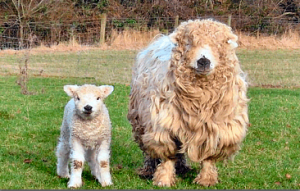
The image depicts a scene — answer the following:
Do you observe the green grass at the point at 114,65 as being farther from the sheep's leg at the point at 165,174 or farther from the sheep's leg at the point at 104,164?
the sheep's leg at the point at 104,164

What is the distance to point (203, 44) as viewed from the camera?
19.2 feet

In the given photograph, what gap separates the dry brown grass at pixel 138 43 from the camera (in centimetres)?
2412

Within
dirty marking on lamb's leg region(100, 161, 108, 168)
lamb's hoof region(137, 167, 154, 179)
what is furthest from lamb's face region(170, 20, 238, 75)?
lamb's hoof region(137, 167, 154, 179)

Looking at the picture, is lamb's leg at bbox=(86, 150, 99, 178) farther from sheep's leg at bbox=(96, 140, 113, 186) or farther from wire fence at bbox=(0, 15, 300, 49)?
wire fence at bbox=(0, 15, 300, 49)

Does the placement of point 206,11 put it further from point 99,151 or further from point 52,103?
point 99,151

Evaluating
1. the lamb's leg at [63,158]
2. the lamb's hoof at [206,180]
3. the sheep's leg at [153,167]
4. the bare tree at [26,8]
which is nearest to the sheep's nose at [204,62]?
the lamb's hoof at [206,180]

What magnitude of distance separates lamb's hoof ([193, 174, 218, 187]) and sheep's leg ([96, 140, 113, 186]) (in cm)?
101

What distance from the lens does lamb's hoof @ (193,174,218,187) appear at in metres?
6.30

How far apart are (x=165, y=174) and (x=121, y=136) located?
114 inches

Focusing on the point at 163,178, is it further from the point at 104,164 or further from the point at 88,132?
the point at 88,132

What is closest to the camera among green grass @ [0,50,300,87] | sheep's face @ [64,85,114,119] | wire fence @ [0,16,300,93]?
sheep's face @ [64,85,114,119]

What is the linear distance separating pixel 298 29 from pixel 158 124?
21731 millimetres

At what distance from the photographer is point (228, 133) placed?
20.1ft

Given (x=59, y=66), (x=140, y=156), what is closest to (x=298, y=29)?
(x=59, y=66)
